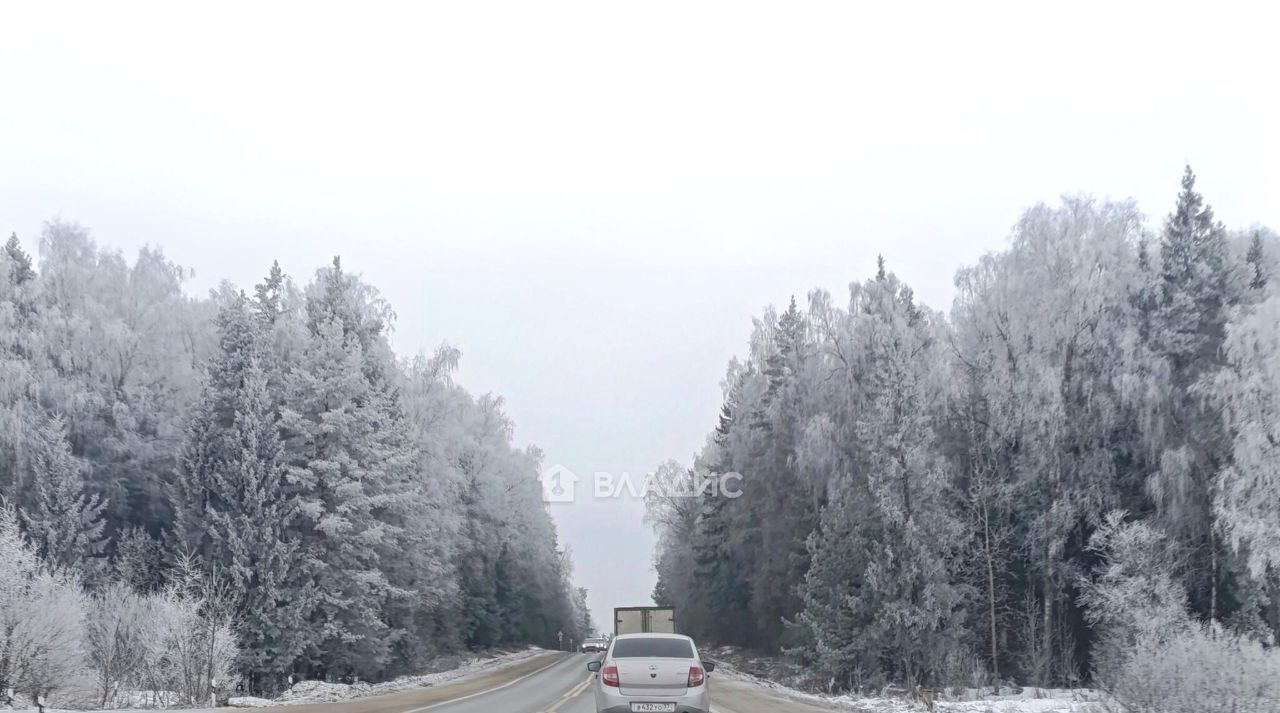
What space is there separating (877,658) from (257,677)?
20.7m

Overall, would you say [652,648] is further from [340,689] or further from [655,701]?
[340,689]

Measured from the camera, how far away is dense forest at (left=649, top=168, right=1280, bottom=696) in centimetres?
3041

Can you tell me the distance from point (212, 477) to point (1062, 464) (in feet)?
96.0

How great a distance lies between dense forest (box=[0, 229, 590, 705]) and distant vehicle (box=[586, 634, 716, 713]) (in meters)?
13.7

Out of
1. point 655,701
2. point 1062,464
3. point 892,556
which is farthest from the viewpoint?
point 1062,464

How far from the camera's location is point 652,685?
17.2 m

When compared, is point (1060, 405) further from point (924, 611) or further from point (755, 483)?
point (755, 483)

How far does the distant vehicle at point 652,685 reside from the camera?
17109 millimetres

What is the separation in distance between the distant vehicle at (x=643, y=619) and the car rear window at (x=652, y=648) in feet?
68.9

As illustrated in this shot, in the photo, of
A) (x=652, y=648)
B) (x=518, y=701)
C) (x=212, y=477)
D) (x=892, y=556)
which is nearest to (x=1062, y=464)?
(x=892, y=556)

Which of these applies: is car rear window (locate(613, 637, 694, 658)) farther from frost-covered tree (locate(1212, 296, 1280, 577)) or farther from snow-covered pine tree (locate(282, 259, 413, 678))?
snow-covered pine tree (locate(282, 259, 413, 678))

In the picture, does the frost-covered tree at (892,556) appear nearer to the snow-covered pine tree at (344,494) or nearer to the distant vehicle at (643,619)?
the distant vehicle at (643,619)

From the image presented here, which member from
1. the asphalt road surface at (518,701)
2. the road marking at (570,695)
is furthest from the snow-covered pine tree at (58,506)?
the road marking at (570,695)

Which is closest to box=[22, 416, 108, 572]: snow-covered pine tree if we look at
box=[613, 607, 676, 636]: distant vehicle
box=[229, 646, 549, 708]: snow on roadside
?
box=[229, 646, 549, 708]: snow on roadside
